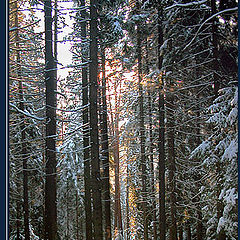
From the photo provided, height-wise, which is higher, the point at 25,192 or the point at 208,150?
the point at 208,150

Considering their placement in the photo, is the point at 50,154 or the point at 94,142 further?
the point at 94,142

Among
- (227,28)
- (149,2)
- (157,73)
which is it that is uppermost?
(149,2)

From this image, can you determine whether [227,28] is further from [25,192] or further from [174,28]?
[25,192]

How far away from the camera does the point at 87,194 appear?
38.2ft

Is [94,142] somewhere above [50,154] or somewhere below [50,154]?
above

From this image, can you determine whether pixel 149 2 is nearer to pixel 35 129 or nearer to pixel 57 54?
pixel 57 54

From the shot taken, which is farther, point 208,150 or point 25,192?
point 25,192

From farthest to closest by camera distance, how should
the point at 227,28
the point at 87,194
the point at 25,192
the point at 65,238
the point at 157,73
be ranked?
1. the point at 65,238
2. the point at 25,192
3. the point at 87,194
4. the point at 157,73
5. the point at 227,28

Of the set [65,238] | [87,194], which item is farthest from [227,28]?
[65,238]

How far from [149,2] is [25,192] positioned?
11.3 m

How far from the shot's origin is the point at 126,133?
1628 cm

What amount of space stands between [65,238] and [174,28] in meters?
23.2

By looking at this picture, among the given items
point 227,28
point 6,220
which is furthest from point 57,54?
point 6,220

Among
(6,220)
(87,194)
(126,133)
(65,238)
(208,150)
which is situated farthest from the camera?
(65,238)
